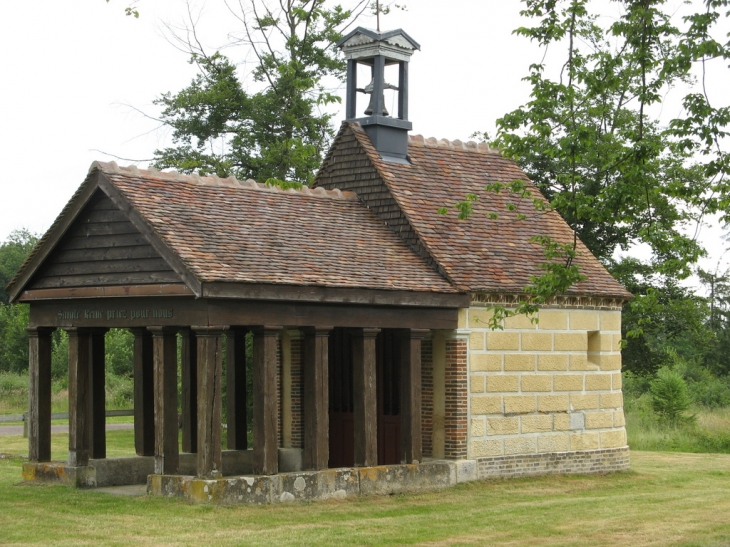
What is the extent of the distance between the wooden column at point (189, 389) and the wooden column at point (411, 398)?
3199mm

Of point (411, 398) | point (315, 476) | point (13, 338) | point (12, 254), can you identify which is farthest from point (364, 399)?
point (12, 254)

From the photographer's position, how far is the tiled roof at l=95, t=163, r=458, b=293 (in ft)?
49.9

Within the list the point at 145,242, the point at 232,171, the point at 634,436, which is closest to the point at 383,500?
the point at 145,242

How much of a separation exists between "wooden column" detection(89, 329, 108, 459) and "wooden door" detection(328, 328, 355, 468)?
3918mm

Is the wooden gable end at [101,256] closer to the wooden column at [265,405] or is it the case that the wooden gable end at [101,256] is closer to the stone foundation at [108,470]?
the wooden column at [265,405]

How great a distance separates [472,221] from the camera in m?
19.7

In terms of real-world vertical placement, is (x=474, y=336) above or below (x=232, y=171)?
below

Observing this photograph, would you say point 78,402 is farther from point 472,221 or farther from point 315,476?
point 472,221

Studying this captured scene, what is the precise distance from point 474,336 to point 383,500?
3410 mm

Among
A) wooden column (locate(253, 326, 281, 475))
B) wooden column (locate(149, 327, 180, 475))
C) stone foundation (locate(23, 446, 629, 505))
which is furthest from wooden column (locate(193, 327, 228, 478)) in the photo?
wooden column (locate(149, 327, 180, 475))

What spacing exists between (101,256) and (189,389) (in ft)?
9.40

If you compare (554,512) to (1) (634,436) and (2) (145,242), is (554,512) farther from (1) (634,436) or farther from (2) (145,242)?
(1) (634,436)

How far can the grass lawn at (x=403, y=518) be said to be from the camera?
1269 centimetres

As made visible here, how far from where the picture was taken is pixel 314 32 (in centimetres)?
3067
